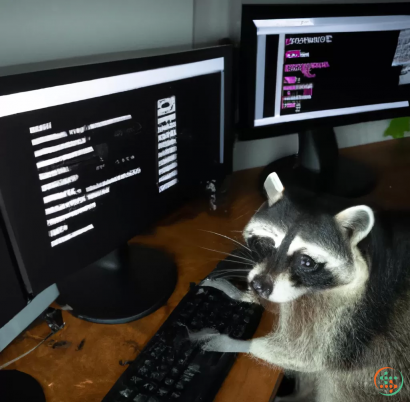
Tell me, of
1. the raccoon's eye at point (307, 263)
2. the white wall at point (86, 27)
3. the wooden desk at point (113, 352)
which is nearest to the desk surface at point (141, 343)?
the wooden desk at point (113, 352)

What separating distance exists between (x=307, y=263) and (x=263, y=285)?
6 cm

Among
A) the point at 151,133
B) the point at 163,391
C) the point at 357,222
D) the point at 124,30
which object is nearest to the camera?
the point at 357,222

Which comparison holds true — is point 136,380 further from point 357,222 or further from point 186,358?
point 357,222

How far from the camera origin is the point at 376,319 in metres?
0.38

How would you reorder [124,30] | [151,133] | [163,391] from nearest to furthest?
[163,391]
[151,133]
[124,30]

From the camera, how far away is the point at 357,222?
13.7 inches

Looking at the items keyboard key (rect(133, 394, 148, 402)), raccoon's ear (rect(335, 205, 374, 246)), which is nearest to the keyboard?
keyboard key (rect(133, 394, 148, 402))

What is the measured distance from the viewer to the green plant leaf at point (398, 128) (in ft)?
1.96

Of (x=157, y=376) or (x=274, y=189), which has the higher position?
(x=274, y=189)

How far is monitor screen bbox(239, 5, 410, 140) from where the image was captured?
0.63 meters

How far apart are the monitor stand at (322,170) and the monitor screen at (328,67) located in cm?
7

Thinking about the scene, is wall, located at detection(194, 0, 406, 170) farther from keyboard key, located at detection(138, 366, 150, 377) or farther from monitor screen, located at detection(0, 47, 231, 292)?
keyboard key, located at detection(138, 366, 150, 377)

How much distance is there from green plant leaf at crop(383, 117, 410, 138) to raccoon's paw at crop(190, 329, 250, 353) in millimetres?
378

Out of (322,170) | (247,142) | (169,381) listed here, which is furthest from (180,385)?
(247,142)
